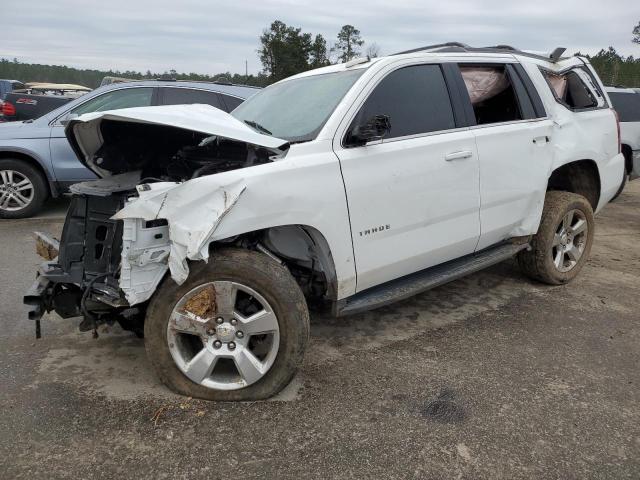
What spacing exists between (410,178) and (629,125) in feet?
23.0

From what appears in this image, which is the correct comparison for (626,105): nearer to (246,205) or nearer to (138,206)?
(246,205)

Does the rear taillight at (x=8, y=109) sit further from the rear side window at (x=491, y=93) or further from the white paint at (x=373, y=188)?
the rear side window at (x=491, y=93)

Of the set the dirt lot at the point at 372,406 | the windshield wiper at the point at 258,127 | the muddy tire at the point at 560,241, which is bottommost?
the dirt lot at the point at 372,406

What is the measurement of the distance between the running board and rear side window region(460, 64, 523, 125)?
104cm

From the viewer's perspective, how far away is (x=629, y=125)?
28.2ft

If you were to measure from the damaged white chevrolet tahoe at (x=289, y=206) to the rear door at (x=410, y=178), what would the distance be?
0.01 meters

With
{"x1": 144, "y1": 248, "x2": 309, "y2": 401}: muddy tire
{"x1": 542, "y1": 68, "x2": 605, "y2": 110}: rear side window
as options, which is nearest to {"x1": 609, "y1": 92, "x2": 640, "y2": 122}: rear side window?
{"x1": 542, "y1": 68, "x2": 605, "y2": 110}: rear side window

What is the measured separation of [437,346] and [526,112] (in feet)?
6.93

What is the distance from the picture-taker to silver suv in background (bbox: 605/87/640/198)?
8438mm

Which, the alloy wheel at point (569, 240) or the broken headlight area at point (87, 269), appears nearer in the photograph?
the broken headlight area at point (87, 269)

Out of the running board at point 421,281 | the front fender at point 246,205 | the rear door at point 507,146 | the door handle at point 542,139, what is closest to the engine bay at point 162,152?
the front fender at point 246,205

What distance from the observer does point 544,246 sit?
184 inches

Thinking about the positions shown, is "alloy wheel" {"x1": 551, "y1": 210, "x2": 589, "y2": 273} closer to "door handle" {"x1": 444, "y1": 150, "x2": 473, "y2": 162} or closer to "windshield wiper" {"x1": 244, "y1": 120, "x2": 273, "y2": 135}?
"door handle" {"x1": 444, "y1": 150, "x2": 473, "y2": 162}

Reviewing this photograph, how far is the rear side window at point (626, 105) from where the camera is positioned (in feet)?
28.7
